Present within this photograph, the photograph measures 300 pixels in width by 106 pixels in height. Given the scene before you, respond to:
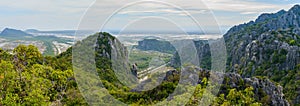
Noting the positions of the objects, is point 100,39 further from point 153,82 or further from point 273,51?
point 273,51

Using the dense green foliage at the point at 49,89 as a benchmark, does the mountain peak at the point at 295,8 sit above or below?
above

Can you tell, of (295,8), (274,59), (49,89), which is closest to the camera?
(49,89)

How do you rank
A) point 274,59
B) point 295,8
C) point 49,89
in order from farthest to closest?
1. point 295,8
2. point 274,59
3. point 49,89

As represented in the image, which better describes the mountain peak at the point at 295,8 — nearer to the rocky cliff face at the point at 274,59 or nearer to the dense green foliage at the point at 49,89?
the rocky cliff face at the point at 274,59

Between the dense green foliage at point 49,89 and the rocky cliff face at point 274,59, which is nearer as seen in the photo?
the dense green foliage at point 49,89

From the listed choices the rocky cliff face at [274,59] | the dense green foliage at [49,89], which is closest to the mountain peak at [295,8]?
the rocky cliff face at [274,59]

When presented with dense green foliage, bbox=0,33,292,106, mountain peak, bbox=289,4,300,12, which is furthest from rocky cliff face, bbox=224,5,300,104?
mountain peak, bbox=289,4,300,12

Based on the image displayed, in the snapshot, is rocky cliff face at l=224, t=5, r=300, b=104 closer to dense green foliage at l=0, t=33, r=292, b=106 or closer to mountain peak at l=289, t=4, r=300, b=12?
dense green foliage at l=0, t=33, r=292, b=106

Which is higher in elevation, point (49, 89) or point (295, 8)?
point (295, 8)

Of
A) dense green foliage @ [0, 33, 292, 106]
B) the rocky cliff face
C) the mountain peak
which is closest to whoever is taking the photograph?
dense green foliage @ [0, 33, 292, 106]

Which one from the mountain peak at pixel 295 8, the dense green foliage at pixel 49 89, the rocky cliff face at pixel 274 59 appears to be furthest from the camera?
the mountain peak at pixel 295 8

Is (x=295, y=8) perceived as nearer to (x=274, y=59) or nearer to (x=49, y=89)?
(x=274, y=59)

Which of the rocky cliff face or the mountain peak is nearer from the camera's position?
the rocky cliff face

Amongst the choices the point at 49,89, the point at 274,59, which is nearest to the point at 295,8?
the point at 274,59
